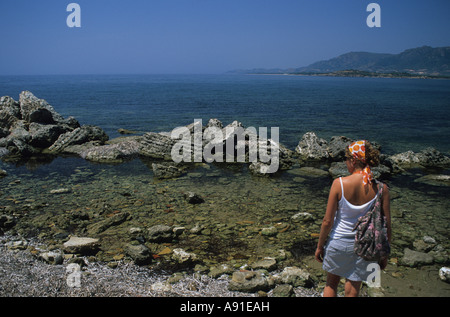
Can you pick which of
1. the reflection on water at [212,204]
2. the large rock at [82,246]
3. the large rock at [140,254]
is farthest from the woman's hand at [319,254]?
the large rock at [82,246]

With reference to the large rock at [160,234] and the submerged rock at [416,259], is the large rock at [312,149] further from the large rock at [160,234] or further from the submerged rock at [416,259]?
the large rock at [160,234]

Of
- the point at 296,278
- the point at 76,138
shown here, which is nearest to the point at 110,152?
the point at 76,138

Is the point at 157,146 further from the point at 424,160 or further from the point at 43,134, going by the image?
the point at 424,160

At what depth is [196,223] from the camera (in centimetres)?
988

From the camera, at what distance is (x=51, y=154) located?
19.7 m

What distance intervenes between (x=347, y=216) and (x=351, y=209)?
134 mm

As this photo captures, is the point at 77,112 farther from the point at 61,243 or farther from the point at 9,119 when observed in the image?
the point at 61,243

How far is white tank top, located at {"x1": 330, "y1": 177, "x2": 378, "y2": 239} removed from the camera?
4.50 m

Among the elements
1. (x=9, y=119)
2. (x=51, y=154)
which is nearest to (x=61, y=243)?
(x=51, y=154)

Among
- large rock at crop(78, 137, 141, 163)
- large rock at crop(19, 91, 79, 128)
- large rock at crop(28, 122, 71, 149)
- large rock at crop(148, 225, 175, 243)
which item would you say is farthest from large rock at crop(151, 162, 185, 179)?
large rock at crop(19, 91, 79, 128)

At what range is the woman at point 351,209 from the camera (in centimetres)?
448

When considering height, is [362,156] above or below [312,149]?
above

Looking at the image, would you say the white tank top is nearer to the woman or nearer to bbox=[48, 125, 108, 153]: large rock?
the woman

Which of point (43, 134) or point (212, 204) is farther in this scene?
point (43, 134)
